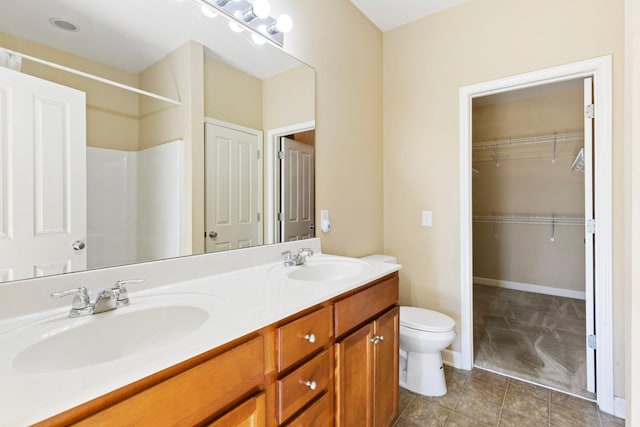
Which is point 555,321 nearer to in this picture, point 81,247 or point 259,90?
point 259,90

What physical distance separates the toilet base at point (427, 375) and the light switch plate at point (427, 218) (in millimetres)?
930

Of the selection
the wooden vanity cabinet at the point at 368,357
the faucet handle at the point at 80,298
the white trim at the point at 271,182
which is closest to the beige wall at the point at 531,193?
the wooden vanity cabinet at the point at 368,357

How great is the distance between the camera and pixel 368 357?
1290mm

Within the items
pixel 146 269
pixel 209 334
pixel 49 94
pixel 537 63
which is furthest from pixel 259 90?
pixel 537 63

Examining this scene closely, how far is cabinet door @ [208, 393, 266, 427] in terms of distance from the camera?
0.72m

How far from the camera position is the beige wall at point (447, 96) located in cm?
172

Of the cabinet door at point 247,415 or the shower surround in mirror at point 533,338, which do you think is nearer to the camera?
the cabinet door at point 247,415

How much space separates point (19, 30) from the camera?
0.87 metres

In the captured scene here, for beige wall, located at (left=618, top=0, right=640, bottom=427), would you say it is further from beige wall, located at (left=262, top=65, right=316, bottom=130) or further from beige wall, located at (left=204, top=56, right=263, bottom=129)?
beige wall, located at (left=204, top=56, right=263, bottom=129)

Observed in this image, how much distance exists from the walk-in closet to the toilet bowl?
1051 mm

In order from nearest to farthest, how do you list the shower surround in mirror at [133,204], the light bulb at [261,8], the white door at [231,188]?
the shower surround in mirror at [133,204], the white door at [231,188], the light bulb at [261,8]

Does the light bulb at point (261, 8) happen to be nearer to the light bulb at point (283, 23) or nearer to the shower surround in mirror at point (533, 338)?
the light bulb at point (283, 23)

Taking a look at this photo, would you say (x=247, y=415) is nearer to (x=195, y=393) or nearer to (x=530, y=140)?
(x=195, y=393)

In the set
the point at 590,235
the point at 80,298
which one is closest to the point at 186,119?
the point at 80,298
